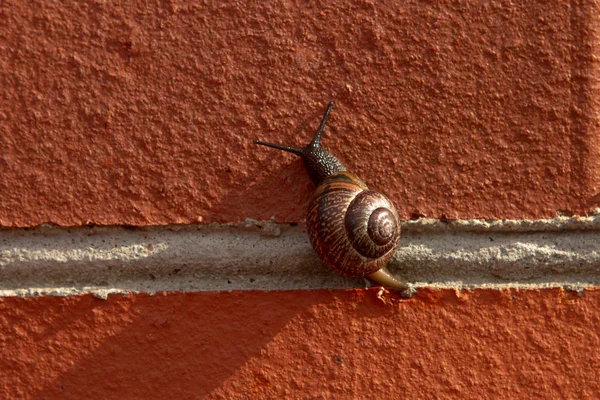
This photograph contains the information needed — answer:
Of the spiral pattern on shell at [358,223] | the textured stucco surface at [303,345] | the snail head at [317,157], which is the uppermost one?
the snail head at [317,157]

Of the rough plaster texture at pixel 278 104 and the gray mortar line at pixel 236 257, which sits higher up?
the rough plaster texture at pixel 278 104

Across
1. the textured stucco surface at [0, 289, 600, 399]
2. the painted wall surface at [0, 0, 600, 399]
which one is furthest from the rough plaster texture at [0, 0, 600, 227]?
the textured stucco surface at [0, 289, 600, 399]

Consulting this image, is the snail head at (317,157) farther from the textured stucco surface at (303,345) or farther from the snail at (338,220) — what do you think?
the textured stucco surface at (303,345)

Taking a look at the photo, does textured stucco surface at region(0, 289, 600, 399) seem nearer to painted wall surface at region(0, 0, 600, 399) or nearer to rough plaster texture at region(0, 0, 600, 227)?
painted wall surface at region(0, 0, 600, 399)

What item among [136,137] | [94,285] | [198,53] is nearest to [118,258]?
[94,285]

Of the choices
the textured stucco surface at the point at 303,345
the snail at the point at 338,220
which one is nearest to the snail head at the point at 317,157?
the snail at the point at 338,220

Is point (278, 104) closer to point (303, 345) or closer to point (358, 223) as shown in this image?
point (358, 223)

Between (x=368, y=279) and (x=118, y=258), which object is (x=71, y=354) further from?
(x=368, y=279)

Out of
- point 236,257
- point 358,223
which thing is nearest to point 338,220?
point 358,223
